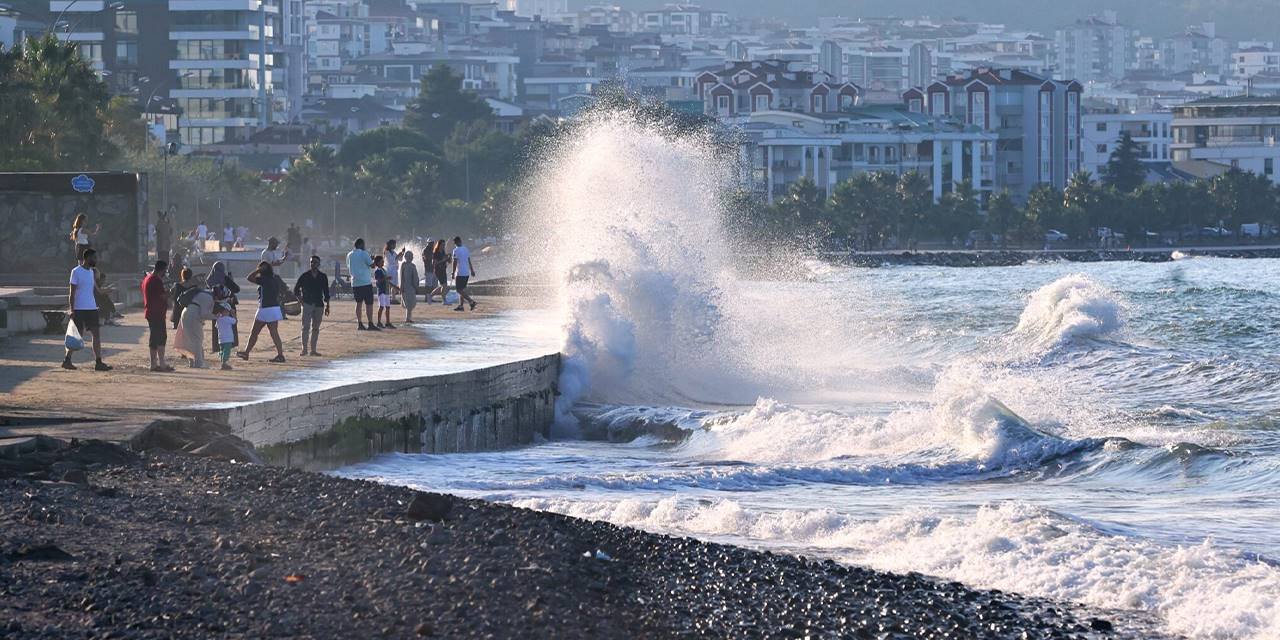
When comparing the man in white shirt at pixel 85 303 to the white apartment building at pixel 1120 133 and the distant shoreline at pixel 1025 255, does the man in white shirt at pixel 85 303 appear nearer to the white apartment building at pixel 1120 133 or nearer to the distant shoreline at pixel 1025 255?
the distant shoreline at pixel 1025 255

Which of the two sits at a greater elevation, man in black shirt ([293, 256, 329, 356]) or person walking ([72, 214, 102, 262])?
person walking ([72, 214, 102, 262])

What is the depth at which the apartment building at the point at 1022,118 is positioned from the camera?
14612 centimetres

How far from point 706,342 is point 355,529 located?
17374 mm

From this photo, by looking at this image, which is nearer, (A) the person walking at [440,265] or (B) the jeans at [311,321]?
(B) the jeans at [311,321]

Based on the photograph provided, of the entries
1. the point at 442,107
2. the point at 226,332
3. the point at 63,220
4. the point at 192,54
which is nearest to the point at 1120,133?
the point at 442,107

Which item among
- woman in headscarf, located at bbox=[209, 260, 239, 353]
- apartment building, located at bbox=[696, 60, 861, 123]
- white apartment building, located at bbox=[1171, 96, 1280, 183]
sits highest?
apartment building, located at bbox=[696, 60, 861, 123]

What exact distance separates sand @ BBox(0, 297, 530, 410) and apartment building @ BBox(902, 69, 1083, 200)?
12262cm

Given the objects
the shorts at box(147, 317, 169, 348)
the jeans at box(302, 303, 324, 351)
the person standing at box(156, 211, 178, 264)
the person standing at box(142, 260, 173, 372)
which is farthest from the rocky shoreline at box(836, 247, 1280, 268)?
the shorts at box(147, 317, 169, 348)

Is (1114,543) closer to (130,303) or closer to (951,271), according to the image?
(130,303)

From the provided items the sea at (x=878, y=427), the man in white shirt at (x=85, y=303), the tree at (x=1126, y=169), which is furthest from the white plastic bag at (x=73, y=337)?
the tree at (x=1126, y=169)

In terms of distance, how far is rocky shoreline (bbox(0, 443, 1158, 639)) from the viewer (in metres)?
9.42

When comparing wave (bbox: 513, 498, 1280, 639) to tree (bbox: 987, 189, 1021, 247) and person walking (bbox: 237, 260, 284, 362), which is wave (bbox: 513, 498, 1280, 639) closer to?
person walking (bbox: 237, 260, 284, 362)

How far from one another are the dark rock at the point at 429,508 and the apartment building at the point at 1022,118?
135 m

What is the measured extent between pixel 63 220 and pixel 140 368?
14.4 metres
